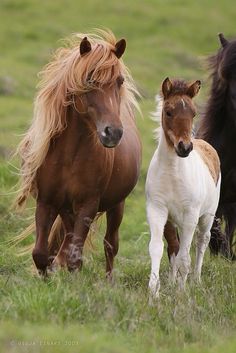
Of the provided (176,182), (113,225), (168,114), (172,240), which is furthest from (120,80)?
(113,225)

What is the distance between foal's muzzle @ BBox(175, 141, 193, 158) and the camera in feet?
22.0

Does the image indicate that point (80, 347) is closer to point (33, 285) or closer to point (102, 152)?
point (33, 285)

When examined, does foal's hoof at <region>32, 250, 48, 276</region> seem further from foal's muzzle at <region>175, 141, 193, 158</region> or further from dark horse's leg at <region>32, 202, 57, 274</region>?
foal's muzzle at <region>175, 141, 193, 158</region>

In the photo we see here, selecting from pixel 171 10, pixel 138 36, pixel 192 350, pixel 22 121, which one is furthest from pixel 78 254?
pixel 171 10

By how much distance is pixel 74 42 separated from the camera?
8.05m

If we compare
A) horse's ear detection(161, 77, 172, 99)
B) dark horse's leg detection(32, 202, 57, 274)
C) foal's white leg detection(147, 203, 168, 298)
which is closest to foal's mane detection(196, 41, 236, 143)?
horse's ear detection(161, 77, 172, 99)

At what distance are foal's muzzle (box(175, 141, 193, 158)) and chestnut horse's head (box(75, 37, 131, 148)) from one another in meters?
0.45

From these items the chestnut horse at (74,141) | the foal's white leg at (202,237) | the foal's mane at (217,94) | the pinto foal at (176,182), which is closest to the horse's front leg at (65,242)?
the chestnut horse at (74,141)

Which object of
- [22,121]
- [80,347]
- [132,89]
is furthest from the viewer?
[22,121]

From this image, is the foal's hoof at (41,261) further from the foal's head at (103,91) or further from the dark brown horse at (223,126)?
the dark brown horse at (223,126)

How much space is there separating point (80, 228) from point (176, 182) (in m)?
0.87

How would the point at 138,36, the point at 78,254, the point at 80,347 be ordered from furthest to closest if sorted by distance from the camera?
1. the point at 138,36
2. the point at 78,254
3. the point at 80,347

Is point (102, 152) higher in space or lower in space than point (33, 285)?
higher

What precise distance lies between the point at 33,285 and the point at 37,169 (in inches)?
52.2
